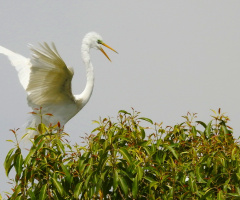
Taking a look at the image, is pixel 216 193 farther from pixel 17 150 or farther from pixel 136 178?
pixel 17 150

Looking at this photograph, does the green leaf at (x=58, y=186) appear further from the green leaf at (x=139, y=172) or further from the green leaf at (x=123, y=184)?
the green leaf at (x=139, y=172)

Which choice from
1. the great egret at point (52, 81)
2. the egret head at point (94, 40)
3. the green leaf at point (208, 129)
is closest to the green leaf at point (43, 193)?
the green leaf at point (208, 129)

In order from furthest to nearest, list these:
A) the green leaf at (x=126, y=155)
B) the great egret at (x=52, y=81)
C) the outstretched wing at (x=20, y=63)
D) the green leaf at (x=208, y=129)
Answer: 1. the outstretched wing at (x=20, y=63)
2. the great egret at (x=52, y=81)
3. the green leaf at (x=208, y=129)
4. the green leaf at (x=126, y=155)

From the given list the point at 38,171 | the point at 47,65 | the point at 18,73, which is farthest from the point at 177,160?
the point at 18,73

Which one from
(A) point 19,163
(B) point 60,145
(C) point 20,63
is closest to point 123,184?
(B) point 60,145

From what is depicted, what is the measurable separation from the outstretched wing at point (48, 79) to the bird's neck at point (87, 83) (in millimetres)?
309

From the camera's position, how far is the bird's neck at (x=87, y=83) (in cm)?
962

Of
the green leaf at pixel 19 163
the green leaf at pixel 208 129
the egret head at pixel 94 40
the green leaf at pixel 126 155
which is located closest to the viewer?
the green leaf at pixel 126 155

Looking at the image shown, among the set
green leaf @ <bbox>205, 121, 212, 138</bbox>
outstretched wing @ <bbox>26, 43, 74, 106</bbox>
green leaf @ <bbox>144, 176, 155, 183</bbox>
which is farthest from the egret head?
green leaf @ <bbox>144, 176, 155, 183</bbox>

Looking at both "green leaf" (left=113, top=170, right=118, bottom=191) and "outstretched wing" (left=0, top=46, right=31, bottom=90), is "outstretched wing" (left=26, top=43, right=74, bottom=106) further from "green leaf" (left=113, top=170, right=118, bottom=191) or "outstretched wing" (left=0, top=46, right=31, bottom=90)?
"green leaf" (left=113, top=170, right=118, bottom=191)

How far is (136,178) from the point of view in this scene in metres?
4.78

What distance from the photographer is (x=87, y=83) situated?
9.80m

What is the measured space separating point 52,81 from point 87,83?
1.25 meters

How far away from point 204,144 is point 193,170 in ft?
1.05
